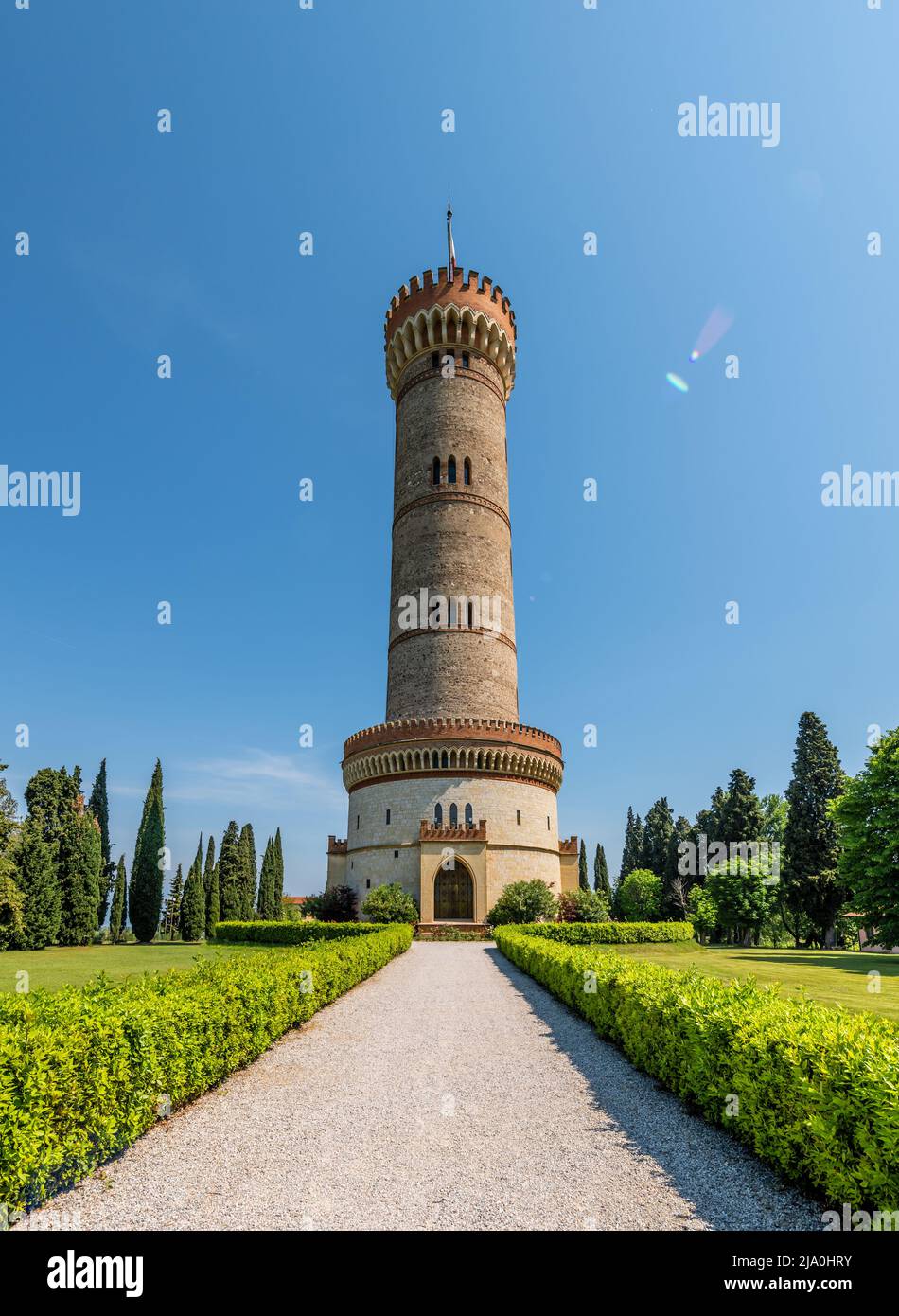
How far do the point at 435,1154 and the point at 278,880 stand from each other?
202ft

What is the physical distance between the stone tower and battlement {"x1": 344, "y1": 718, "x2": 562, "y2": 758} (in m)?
0.07

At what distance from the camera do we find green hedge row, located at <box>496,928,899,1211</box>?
5.26 metres

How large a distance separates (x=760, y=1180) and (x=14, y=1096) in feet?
20.3

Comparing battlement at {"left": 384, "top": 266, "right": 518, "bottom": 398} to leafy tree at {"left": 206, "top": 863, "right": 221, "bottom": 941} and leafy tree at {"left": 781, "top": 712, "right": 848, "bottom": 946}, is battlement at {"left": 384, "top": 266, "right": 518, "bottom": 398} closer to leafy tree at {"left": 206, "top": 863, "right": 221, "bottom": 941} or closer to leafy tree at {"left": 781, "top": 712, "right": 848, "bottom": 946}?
leafy tree at {"left": 781, "top": 712, "right": 848, "bottom": 946}

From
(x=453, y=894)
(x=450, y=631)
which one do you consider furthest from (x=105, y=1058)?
(x=450, y=631)

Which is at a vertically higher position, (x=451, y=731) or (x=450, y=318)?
(x=450, y=318)

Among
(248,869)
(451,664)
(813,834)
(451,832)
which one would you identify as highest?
(451,664)

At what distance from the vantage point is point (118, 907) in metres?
56.6

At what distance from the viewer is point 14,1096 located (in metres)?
5.48

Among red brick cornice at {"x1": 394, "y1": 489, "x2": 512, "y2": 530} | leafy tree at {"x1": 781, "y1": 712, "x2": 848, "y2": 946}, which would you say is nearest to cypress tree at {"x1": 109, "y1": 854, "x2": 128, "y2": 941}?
red brick cornice at {"x1": 394, "y1": 489, "x2": 512, "y2": 530}

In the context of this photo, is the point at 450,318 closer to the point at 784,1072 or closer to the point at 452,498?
the point at 452,498

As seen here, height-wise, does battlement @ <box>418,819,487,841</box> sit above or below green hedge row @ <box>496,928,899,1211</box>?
below
